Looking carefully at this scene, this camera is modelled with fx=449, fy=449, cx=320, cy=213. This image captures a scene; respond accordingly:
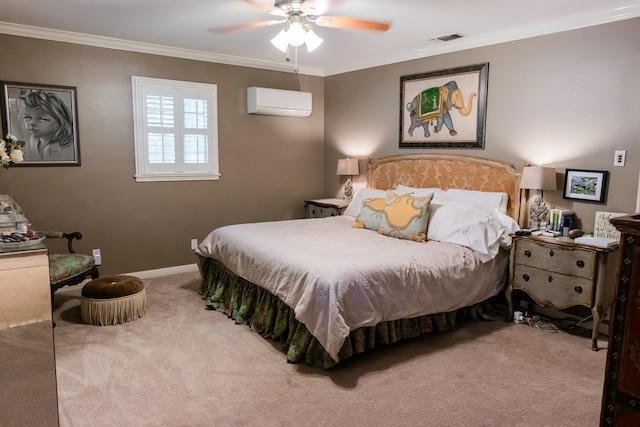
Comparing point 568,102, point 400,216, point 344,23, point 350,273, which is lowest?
point 350,273

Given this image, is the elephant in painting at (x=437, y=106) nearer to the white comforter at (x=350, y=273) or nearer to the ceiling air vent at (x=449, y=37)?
the ceiling air vent at (x=449, y=37)

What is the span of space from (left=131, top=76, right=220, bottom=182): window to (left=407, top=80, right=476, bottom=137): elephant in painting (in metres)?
2.26

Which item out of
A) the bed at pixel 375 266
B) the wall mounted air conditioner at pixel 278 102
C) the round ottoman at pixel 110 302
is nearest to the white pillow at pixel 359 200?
the bed at pixel 375 266

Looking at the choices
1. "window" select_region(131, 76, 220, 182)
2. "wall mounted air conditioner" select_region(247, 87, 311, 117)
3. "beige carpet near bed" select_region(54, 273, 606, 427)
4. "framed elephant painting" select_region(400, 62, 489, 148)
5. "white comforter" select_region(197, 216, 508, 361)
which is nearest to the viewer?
"beige carpet near bed" select_region(54, 273, 606, 427)

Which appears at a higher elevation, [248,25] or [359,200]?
[248,25]

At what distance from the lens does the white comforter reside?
2.76 meters

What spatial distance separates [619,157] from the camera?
3.37 meters

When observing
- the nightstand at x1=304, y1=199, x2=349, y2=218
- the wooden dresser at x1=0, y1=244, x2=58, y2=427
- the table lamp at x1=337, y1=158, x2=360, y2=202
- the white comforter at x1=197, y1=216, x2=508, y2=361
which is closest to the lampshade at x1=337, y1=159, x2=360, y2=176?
the table lamp at x1=337, y1=158, x2=360, y2=202

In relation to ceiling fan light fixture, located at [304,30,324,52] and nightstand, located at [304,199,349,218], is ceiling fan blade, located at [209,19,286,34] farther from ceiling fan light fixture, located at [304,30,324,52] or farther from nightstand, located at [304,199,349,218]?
nightstand, located at [304,199,349,218]

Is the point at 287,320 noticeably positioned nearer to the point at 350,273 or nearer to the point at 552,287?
the point at 350,273

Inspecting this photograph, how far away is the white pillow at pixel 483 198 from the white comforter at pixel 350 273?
49 centimetres

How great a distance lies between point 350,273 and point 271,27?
236 cm

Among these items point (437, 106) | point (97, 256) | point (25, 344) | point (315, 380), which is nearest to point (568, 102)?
point (437, 106)

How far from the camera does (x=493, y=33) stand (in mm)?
4035
